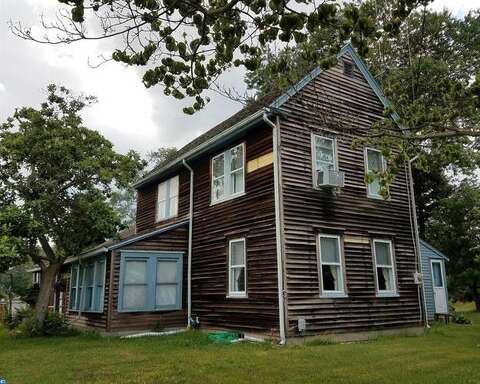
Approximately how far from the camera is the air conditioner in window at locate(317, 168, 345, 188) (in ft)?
41.3

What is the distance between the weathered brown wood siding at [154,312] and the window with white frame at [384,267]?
260 inches

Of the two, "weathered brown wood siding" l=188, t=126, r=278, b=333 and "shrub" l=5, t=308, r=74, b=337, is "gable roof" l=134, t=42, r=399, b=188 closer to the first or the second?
"weathered brown wood siding" l=188, t=126, r=278, b=333

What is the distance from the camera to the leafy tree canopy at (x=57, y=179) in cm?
1505

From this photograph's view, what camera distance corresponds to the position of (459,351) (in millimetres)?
9977

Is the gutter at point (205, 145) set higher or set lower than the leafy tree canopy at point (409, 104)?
higher

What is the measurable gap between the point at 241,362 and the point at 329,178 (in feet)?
20.0

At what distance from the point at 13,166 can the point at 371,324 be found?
1316cm

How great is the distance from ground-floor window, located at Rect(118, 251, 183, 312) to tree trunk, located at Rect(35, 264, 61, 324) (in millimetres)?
3365

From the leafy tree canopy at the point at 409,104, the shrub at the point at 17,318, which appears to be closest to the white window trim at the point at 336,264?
the leafy tree canopy at the point at 409,104

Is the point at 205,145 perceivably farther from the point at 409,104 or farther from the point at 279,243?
the point at 409,104

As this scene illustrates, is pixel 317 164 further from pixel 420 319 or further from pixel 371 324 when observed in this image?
pixel 420 319

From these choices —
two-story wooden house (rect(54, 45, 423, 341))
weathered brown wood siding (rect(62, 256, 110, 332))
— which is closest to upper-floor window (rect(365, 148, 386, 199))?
two-story wooden house (rect(54, 45, 423, 341))

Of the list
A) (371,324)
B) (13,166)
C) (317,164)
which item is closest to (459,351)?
(371,324)

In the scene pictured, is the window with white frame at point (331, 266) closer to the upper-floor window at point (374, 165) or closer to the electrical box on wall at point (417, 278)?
the upper-floor window at point (374, 165)
